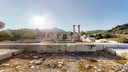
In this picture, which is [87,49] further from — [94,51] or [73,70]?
[73,70]

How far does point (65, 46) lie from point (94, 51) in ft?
4.28

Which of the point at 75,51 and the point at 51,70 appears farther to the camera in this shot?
the point at 75,51

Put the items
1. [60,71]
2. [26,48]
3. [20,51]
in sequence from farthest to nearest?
1. [26,48]
2. [20,51]
3. [60,71]

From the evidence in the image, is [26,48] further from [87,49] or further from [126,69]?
[126,69]

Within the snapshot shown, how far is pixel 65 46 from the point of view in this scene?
16.9 ft

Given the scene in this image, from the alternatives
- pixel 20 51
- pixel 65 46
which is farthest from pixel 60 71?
pixel 20 51

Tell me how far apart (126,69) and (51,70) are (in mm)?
1873

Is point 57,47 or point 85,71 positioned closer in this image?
point 85,71

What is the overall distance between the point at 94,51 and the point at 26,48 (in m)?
3.05

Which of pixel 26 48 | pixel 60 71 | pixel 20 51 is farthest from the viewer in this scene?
pixel 26 48

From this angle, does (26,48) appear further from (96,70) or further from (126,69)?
(126,69)

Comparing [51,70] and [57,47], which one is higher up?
[57,47]

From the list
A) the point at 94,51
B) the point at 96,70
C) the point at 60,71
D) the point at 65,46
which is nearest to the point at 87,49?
the point at 94,51

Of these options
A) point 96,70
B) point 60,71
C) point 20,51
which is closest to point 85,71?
point 96,70
